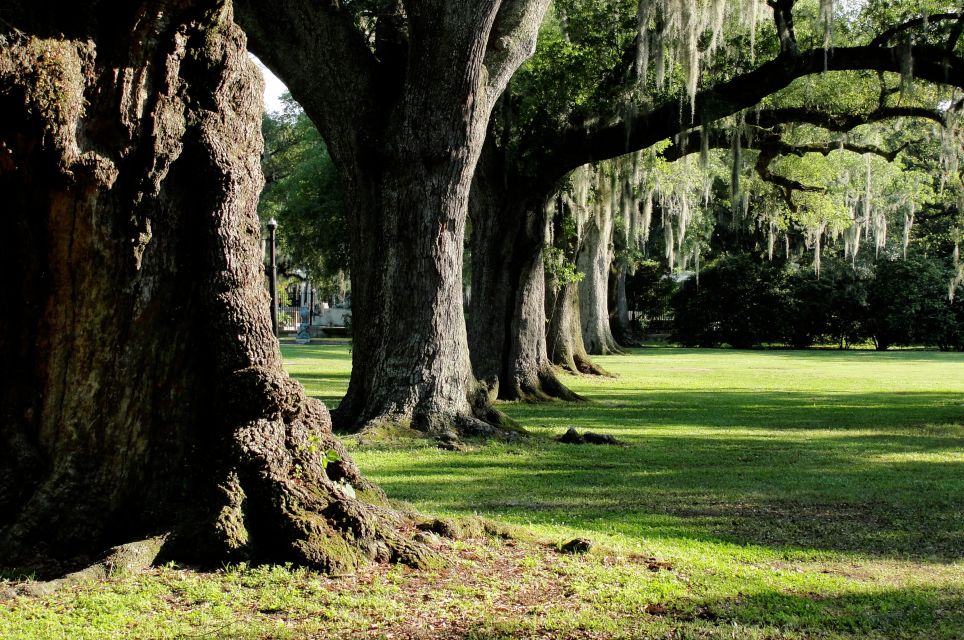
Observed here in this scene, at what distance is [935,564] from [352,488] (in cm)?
333

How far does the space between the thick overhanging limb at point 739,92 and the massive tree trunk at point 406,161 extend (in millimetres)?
4556

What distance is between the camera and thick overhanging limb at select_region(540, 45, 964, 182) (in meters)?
13.8

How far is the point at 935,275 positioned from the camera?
129ft

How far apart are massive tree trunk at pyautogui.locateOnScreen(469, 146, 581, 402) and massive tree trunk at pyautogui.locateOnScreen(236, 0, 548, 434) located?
498 centimetres

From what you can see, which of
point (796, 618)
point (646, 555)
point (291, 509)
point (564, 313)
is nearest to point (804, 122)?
point (564, 313)

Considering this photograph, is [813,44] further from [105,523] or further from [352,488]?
[105,523]

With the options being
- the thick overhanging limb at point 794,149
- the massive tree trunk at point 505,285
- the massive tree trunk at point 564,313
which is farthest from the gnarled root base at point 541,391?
the thick overhanging limb at point 794,149

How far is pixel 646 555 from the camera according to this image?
5605mm

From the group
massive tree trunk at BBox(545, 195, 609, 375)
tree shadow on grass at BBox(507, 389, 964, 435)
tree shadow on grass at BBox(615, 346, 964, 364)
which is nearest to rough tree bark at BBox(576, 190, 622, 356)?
tree shadow on grass at BBox(615, 346, 964, 364)

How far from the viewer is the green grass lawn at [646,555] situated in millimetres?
4156

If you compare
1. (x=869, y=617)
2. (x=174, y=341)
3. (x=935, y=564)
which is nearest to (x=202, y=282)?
(x=174, y=341)

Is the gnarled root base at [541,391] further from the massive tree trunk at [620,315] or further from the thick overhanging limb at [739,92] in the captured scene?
the massive tree trunk at [620,315]

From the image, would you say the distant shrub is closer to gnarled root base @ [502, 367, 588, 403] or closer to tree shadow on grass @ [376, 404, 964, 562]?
gnarled root base @ [502, 367, 588, 403]

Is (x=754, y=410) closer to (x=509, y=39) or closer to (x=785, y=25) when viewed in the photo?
(x=785, y=25)
